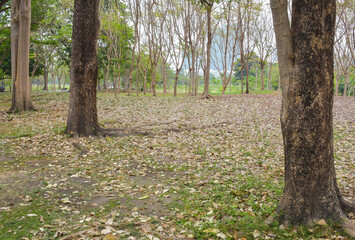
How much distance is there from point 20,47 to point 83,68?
25.6 ft

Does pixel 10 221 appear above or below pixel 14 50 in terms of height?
below

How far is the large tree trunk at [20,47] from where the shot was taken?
1470 centimetres

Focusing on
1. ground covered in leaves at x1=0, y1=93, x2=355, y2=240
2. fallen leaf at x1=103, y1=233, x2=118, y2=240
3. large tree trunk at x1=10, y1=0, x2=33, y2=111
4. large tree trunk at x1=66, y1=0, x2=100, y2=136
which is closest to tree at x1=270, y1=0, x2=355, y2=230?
ground covered in leaves at x1=0, y1=93, x2=355, y2=240

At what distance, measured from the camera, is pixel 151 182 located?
19.7ft

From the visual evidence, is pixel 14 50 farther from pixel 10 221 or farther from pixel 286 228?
pixel 286 228

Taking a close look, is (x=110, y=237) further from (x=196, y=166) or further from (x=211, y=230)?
(x=196, y=166)

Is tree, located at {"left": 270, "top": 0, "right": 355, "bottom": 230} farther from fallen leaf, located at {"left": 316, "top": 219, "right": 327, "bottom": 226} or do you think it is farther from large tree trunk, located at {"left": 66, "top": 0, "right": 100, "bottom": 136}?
large tree trunk, located at {"left": 66, "top": 0, "right": 100, "bottom": 136}

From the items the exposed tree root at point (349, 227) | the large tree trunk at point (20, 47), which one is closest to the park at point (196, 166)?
the exposed tree root at point (349, 227)

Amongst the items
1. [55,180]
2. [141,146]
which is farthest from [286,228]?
[141,146]

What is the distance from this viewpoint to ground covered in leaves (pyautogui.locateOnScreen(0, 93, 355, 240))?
393cm

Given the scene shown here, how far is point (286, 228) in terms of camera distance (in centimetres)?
372

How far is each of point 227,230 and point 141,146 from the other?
18.2 ft

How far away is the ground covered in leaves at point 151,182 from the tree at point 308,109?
1.15ft

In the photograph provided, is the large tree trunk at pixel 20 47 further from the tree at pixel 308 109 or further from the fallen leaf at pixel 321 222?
the fallen leaf at pixel 321 222
